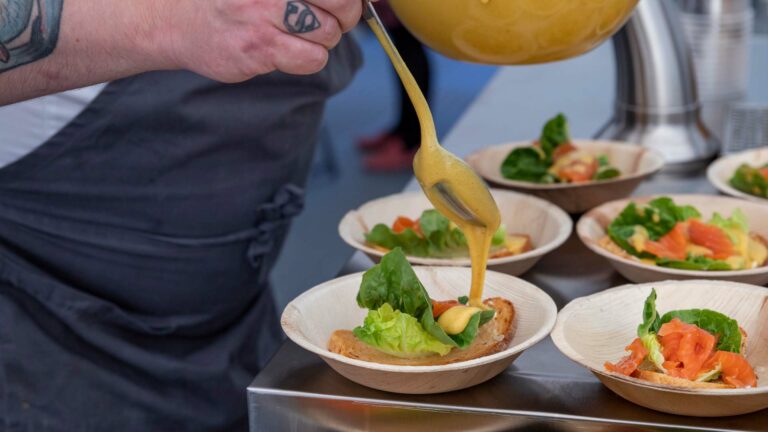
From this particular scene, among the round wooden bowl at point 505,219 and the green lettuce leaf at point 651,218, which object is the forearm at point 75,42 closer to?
the round wooden bowl at point 505,219

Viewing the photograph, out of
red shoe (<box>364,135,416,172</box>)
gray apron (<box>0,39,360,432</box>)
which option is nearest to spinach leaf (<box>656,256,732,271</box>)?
gray apron (<box>0,39,360,432</box>)

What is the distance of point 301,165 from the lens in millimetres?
1591

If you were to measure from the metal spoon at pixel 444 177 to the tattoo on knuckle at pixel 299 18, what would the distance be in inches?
3.0

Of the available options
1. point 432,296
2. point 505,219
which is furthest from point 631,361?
point 505,219

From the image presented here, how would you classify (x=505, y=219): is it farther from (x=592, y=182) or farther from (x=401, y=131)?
(x=401, y=131)

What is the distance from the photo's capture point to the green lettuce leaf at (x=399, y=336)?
952 millimetres

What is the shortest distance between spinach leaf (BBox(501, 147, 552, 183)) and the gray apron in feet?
0.92

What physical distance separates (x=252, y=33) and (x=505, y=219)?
56 centimetres

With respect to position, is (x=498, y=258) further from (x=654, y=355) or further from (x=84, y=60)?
(x=84, y=60)

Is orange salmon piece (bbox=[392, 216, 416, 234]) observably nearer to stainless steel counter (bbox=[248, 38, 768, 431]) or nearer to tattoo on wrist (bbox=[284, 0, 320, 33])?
stainless steel counter (bbox=[248, 38, 768, 431])

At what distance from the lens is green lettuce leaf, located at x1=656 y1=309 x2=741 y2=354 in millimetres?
944

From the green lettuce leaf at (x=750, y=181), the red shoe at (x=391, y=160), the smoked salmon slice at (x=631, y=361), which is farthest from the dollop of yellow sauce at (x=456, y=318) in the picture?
the red shoe at (x=391, y=160)

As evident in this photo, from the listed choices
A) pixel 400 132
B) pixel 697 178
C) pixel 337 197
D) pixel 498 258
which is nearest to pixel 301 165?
pixel 498 258

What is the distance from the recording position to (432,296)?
44.1 inches
